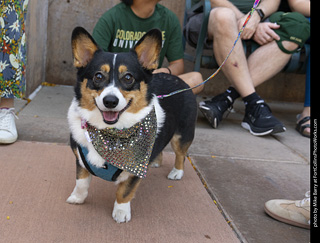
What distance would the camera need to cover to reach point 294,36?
393 centimetres

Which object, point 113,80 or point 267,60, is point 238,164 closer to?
point 267,60

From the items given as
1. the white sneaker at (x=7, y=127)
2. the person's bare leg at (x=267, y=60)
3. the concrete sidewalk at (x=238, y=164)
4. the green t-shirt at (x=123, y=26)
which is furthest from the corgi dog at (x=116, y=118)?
the person's bare leg at (x=267, y=60)

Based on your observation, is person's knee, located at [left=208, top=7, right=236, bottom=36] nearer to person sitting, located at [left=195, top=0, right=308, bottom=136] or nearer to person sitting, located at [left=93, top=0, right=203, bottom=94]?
person sitting, located at [left=195, top=0, right=308, bottom=136]

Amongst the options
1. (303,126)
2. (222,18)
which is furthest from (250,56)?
(303,126)

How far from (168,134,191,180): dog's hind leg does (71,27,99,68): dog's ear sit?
34.5 inches

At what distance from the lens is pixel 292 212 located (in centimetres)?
229

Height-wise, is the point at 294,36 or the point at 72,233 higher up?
the point at 294,36

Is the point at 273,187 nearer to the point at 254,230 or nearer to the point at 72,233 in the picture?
the point at 254,230

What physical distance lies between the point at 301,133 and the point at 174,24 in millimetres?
1819

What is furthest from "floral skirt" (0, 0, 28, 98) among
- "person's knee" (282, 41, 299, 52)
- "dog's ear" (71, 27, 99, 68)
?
"person's knee" (282, 41, 299, 52)

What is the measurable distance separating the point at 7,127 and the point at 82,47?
1.23 meters

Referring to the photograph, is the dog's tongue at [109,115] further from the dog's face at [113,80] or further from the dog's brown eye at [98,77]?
the dog's brown eye at [98,77]

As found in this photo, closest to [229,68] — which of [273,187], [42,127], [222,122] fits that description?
[222,122]

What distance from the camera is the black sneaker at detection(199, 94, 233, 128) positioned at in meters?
3.94
